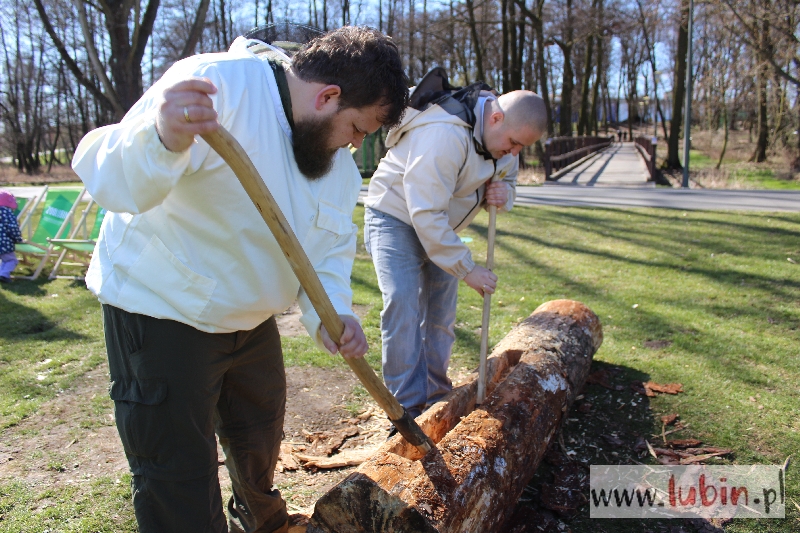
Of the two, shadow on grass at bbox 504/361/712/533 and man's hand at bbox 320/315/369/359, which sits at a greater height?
man's hand at bbox 320/315/369/359

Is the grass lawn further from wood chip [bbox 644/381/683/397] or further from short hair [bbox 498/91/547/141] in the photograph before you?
short hair [bbox 498/91/547/141]

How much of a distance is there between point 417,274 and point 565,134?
27.4 m

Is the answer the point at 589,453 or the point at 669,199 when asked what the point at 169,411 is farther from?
the point at 669,199

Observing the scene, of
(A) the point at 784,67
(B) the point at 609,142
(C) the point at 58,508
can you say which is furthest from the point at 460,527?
(B) the point at 609,142

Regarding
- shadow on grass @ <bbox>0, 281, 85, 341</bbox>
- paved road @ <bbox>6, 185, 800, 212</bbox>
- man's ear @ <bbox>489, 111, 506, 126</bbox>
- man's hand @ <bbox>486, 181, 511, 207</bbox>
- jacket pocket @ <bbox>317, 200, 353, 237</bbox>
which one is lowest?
shadow on grass @ <bbox>0, 281, 85, 341</bbox>

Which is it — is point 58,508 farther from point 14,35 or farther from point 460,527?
point 14,35

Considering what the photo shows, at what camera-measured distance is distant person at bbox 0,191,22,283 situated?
22.5 feet

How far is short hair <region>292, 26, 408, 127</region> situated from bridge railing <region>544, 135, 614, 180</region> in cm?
1653

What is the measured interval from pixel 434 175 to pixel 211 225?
144cm

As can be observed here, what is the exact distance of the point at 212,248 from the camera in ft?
6.30

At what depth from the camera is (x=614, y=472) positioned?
3146 mm

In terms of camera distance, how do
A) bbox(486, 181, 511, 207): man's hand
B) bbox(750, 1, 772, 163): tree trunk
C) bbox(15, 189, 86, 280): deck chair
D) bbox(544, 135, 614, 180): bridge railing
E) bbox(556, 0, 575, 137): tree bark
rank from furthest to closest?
bbox(556, 0, 575, 137): tree bark, bbox(544, 135, 614, 180): bridge railing, bbox(750, 1, 772, 163): tree trunk, bbox(15, 189, 86, 280): deck chair, bbox(486, 181, 511, 207): man's hand

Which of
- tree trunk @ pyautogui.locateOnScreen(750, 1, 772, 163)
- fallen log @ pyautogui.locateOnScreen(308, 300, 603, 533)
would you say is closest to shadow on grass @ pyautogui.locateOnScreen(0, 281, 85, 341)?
fallen log @ pyautogui.locateOnScreen(308, 300, 603, 533)

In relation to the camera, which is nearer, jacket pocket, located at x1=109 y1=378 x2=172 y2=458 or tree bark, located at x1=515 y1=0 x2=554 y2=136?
jacket pocket, located at x1=109 y1=378 x2=172 y2=458
